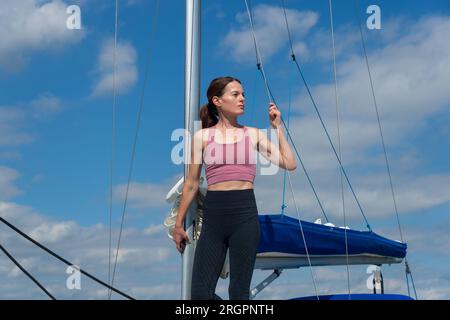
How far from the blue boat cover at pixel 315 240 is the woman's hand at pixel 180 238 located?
55.1 inches

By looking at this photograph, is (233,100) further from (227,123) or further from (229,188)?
(229,188)

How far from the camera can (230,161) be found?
376 cm

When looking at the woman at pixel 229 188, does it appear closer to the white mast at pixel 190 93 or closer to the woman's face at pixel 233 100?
the woman's face at pixel 233 100

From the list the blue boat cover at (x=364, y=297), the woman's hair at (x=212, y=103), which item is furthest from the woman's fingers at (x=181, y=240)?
the blue boat cover at (x=364, y=297)

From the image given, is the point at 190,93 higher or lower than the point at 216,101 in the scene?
higher

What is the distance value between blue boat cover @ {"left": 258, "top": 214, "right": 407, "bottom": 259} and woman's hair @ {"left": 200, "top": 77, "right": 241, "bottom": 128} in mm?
1613

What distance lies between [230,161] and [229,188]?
14 cm

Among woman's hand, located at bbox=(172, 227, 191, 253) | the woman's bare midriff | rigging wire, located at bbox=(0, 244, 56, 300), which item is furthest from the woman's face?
rigging wire, located at bbox=(0, 244, 56, 300)

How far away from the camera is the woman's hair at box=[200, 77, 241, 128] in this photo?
12.8ft

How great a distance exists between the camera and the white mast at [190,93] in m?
4.20

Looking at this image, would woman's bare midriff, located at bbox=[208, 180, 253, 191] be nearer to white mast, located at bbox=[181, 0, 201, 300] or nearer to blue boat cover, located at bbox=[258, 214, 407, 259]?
white mast, located at bbox=[181, 0, 201, 300]

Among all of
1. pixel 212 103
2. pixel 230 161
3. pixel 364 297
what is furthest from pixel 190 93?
pixel 364 297
